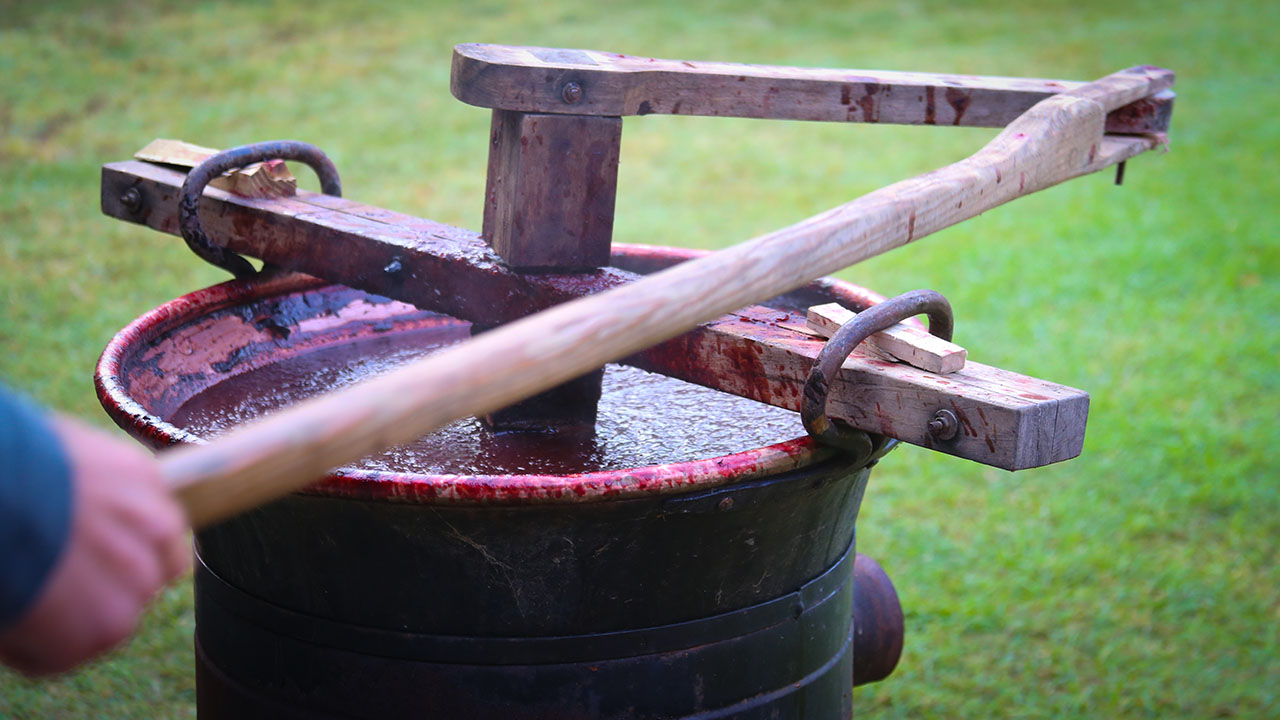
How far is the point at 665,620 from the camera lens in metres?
1.58

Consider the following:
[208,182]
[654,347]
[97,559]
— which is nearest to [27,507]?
[97,559]

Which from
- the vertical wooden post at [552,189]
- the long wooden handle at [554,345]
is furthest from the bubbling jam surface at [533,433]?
the long wooden handle at [554,345]

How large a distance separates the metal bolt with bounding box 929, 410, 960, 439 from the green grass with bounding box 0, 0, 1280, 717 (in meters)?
1.64

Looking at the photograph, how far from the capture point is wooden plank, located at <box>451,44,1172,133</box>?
5.77 feet

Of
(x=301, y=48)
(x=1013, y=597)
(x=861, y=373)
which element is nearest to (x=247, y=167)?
(x=861, y=373)

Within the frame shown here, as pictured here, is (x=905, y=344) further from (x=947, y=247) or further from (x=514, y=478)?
(x=947, y=247)

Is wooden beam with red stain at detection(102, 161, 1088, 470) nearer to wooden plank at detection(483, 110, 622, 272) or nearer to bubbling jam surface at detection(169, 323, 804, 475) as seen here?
wooden plank at detection(483, 110, 622, 272)

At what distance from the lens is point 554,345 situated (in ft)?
3.43

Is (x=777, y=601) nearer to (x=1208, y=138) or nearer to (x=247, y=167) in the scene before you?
(x=247, y=167)

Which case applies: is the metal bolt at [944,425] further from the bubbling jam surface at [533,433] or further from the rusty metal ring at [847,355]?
the bubbling jam surface at [533,433]

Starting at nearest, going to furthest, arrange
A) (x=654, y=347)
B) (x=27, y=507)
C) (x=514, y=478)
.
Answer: (x=27, y=507)
(x=514, y=478)
(x=654, y=347)

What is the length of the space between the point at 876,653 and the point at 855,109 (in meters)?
1.06

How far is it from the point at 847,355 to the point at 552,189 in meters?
0.62

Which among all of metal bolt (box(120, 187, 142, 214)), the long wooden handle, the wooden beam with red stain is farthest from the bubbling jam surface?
the long wooden handle
